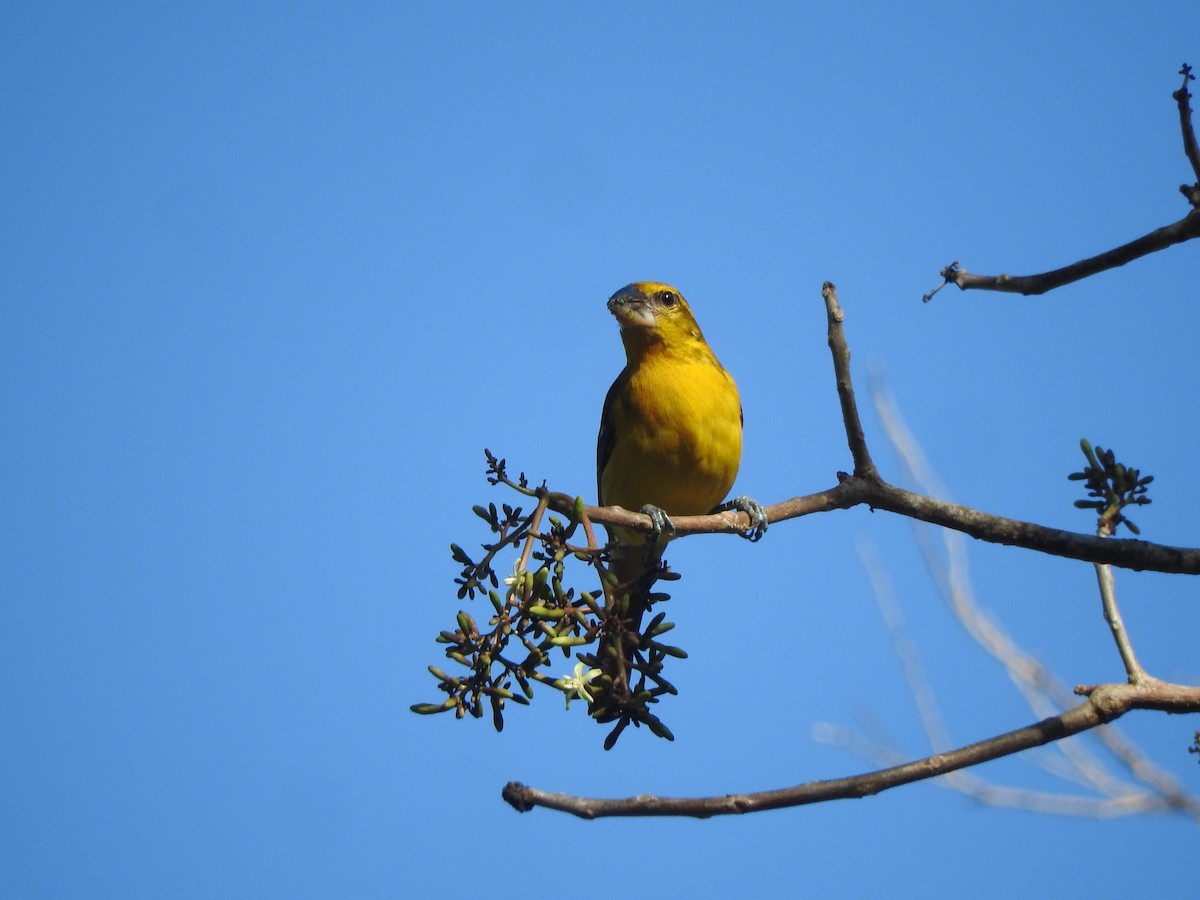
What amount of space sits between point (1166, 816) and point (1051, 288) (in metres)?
3.67

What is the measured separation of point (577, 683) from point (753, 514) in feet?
5.46

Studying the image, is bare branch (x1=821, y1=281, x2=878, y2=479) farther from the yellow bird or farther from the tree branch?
the yellow bird

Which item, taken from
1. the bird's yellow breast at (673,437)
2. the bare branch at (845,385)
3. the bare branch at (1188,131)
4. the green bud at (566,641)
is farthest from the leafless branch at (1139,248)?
the bird's yellow breast at (673,437)

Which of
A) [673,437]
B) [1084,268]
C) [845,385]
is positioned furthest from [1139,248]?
[673,437]

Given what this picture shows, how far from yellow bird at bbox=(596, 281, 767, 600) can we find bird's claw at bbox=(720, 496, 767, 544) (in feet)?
1.29

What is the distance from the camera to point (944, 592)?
755cm

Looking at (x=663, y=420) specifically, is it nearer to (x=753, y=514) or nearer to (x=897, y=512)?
(x=753, y=514)

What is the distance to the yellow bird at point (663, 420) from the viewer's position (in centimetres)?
646

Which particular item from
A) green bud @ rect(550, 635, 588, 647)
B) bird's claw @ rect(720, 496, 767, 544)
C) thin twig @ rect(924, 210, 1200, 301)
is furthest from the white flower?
thin twig @ rect(924, 210, 1200, 301)

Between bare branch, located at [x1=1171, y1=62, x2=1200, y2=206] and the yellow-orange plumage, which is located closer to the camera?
bare branch, located at [x1=1171, y1=62, x2=1200, y2=206]

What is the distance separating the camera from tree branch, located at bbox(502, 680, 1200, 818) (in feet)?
9.30

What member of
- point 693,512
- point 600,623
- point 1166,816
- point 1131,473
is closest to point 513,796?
point 600,623

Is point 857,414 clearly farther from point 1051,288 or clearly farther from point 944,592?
point 944,592

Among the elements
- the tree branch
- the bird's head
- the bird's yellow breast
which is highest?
the bird's head
